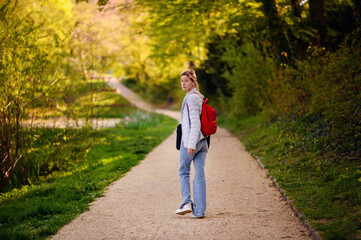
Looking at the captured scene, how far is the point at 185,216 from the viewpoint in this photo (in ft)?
18.9

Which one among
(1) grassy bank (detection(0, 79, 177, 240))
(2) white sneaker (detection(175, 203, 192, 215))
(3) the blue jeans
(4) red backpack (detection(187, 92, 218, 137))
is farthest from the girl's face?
(1) grassy bank (detection(0, 79, 177, 240))

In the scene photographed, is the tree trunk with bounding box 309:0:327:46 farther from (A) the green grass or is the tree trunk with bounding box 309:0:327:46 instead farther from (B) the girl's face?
(B) the girl's face

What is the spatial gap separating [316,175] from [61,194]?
4.73m

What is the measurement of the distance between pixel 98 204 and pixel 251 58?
41.4 feet

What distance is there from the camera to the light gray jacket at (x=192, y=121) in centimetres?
530

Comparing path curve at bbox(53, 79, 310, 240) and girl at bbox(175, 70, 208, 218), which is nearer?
path curve at bbox(53, 79, 310, 240)

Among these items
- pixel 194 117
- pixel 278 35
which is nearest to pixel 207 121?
pixel 194 117

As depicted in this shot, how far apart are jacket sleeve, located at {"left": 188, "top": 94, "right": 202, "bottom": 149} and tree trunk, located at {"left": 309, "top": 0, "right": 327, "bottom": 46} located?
8.78 m

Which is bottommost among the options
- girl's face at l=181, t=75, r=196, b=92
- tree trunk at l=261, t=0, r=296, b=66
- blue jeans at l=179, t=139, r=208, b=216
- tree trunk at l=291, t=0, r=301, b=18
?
blue jeans at l=179, t=139, r=208, b=216

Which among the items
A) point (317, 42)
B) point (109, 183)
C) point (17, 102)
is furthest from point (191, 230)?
point (317, 42)

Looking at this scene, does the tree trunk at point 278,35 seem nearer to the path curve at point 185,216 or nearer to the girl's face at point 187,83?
the path curve at point 185,216

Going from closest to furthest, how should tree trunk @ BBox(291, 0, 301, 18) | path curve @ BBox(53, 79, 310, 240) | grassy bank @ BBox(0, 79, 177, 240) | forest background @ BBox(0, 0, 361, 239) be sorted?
path curve @ BBox(53, 79, 310, 240) → grassy bank @ BBox(0, 79, 177, 240) → forest background @ BBox(0, 0, 361, 239) → tree trunk @ BBox(291, 0, 301, 18)

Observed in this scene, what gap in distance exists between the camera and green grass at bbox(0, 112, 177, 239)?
558 cm

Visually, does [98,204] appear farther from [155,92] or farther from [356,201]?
[155,92]
